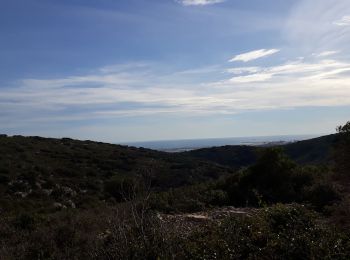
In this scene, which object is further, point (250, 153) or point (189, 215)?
point (250, 153)

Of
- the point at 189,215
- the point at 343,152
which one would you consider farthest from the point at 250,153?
the point at 343,152

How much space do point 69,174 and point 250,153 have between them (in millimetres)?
32276

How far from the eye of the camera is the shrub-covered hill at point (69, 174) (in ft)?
78.4

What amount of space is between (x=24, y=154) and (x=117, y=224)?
3066cm

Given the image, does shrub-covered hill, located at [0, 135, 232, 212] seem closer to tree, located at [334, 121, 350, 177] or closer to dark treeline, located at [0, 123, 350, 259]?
dark treeline, located at [0, 123, 350, 259]

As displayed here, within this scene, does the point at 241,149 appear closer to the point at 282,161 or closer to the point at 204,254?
the point at 282,161

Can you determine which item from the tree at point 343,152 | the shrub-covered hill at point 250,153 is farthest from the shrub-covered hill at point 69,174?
the shrub-covered hill at point 250,153

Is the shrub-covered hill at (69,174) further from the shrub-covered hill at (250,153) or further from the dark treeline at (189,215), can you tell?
the shrub-covered hill at (250,153)

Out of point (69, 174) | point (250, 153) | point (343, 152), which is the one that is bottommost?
point (69, 174)

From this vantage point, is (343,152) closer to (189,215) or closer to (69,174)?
(189,215)

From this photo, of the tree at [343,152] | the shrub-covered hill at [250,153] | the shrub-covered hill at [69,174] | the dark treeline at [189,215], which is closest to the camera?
the dark treeline at [189,215]

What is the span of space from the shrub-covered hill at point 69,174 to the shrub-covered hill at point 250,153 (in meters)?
11.9

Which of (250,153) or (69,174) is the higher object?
(250,153)

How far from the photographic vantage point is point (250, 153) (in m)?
59.3
